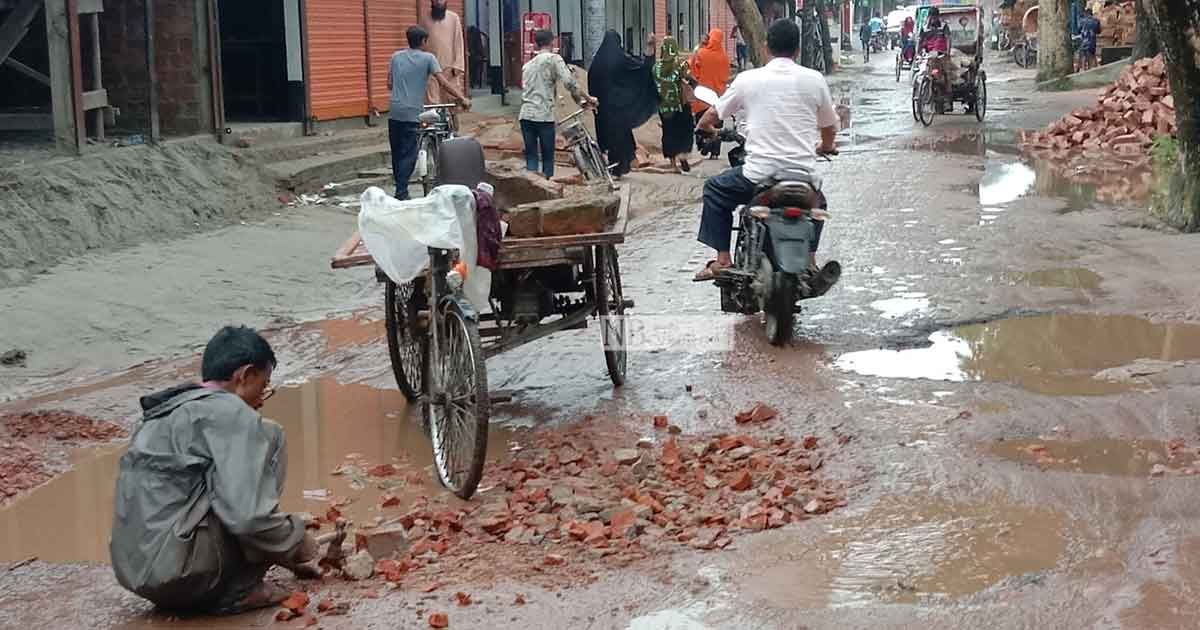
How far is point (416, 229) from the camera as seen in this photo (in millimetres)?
5996

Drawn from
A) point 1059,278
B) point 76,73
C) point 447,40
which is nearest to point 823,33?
point 447,40

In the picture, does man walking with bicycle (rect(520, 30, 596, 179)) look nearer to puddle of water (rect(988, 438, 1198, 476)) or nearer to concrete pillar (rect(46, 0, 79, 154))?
concrete pillar (rect(46, 0, 79, 154))

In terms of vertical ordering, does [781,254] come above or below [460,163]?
below

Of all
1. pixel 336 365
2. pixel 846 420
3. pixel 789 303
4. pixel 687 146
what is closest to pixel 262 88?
pixel 687 146

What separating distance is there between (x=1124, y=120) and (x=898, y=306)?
42.3 ft

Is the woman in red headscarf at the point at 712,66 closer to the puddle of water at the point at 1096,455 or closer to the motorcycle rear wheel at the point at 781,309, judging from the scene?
the motorcycle rear wheel at the point at 781,309

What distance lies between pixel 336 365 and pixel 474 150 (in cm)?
230

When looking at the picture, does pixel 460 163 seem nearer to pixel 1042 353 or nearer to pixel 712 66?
pixel 1042 353

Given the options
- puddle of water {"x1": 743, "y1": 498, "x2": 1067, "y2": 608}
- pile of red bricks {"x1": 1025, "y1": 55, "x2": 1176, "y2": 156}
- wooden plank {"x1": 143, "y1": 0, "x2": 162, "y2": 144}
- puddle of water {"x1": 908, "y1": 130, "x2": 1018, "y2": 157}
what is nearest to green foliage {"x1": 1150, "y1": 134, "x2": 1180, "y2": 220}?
pile of red bricks {"x1": 1025, "y1": 55, "x2": 1176, "y2": 156}

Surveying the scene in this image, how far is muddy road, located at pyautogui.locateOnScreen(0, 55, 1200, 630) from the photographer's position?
4.50 m

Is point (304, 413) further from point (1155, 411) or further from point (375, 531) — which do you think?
point (1155, 411)

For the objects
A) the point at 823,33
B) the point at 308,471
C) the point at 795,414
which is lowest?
the point at 308,471

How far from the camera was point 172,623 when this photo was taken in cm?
447

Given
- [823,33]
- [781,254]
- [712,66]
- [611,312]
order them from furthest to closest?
[823,33] → [712,66] → [781,254] → [611,312]
